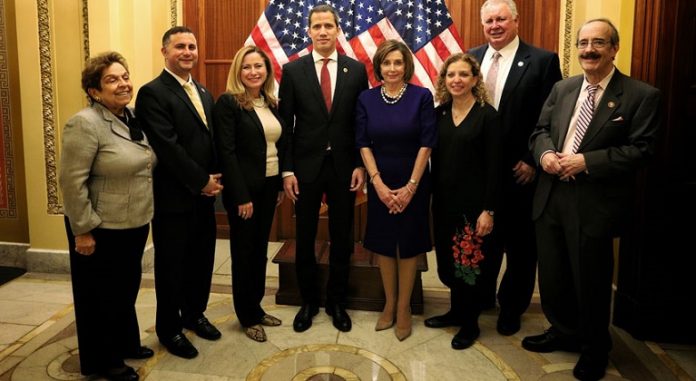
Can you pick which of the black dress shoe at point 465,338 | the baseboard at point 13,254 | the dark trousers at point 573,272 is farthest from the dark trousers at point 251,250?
the baseboard at point 13,254

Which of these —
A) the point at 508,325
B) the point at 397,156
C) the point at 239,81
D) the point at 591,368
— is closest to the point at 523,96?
the point at 397,156

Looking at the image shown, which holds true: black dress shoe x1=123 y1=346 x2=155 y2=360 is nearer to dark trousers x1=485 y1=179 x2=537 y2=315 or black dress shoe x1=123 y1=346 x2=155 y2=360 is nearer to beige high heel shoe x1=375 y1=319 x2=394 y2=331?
beige high heel shoe x1=375 y1=319 x2=394 y2=331

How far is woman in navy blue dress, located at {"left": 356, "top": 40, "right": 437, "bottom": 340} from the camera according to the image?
8.88 feet

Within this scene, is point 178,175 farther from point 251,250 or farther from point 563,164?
point 563,164

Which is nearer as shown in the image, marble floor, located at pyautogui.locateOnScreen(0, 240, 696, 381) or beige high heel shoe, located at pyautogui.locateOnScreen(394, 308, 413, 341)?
marble floor, located at pyautogui.locateOnScreen(0, 240, 696, 381)

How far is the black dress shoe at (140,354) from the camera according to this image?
2.61 metres

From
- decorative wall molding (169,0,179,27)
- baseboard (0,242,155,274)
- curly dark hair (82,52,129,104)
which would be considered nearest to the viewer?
curly dark hair (82,52,129,104)

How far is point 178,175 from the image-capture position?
247cm

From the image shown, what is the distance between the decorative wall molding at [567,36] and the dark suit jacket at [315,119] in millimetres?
2160

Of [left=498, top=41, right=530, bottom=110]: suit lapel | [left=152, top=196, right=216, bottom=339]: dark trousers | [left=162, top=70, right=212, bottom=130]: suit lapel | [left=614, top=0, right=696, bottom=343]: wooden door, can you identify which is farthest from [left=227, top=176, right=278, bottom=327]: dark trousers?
[left=614, top=0, right=696, bottom=343]: wooden door

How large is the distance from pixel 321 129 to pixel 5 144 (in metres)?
2.77

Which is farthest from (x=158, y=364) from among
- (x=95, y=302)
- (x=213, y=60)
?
(x=213, y=60)

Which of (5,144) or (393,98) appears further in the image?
(5,144)

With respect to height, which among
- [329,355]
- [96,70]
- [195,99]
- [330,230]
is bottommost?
[329,355]
